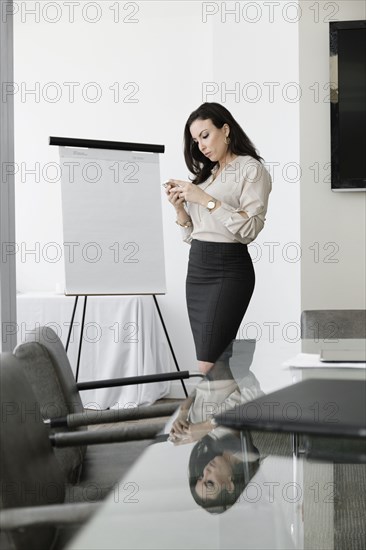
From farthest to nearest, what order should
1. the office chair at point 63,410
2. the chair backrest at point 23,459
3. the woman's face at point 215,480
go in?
the office chair at point 63,410 < the chair backrest at point 23,459 < the woman's face at point 215,480

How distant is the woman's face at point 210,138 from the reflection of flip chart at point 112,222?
48.9 inches

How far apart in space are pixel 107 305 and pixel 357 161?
2.07m

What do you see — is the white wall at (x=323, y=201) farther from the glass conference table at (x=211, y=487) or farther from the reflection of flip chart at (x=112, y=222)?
the glass conference table at (x=211, y=487)

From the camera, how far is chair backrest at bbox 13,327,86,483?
185 cm

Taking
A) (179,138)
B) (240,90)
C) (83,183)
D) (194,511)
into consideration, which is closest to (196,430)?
(194,511)

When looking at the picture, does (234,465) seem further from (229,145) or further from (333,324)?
(229,145)

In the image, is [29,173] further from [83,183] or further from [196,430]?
[196,430]

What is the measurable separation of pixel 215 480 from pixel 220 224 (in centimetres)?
238

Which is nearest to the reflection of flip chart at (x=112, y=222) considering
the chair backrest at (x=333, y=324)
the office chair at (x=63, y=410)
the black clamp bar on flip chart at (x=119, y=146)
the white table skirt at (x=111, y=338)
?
the black clamp bar on flip chart at (x=119, y=146)

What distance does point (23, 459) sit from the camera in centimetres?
139

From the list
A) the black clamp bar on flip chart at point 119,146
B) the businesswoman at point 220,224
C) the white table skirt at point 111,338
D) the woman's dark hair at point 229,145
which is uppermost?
the black clamp bar on flip chart at point 119,146

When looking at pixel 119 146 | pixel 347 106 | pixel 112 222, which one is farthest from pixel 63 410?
pixel 347 106

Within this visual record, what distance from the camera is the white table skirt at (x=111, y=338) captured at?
5559 mm

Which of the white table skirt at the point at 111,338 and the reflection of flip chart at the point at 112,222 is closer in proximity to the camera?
the reflection of flip chart at the point at 112,222
